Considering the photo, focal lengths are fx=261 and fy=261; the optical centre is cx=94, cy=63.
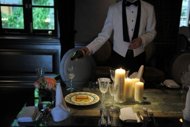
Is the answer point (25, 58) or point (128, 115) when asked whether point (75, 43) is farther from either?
point (128, 115)

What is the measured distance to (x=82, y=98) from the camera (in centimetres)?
182

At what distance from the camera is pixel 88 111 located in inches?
65.2

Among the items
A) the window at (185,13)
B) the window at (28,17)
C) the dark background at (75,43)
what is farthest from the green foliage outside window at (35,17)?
the window at (185,13)

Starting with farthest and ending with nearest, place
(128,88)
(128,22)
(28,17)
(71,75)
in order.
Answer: (28,17), (128,22), (71,75), (128,88)

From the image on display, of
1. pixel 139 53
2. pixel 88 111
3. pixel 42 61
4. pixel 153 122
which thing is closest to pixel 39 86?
pixel 88 111

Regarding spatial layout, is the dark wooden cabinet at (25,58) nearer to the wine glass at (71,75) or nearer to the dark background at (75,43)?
the dark background at (75,43)

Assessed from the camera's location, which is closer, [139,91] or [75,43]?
[139,91]

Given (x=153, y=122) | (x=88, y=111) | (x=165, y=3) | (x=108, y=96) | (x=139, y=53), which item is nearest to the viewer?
(x=153, y=122)

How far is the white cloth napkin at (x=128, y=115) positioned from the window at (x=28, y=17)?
263cm

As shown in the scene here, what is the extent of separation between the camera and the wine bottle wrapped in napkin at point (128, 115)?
1.53 m

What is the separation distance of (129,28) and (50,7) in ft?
5.93

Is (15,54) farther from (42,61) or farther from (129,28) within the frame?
(129,28)

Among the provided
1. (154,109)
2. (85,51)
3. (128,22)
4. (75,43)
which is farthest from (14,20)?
(154,109)

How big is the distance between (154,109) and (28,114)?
795 millimetres
